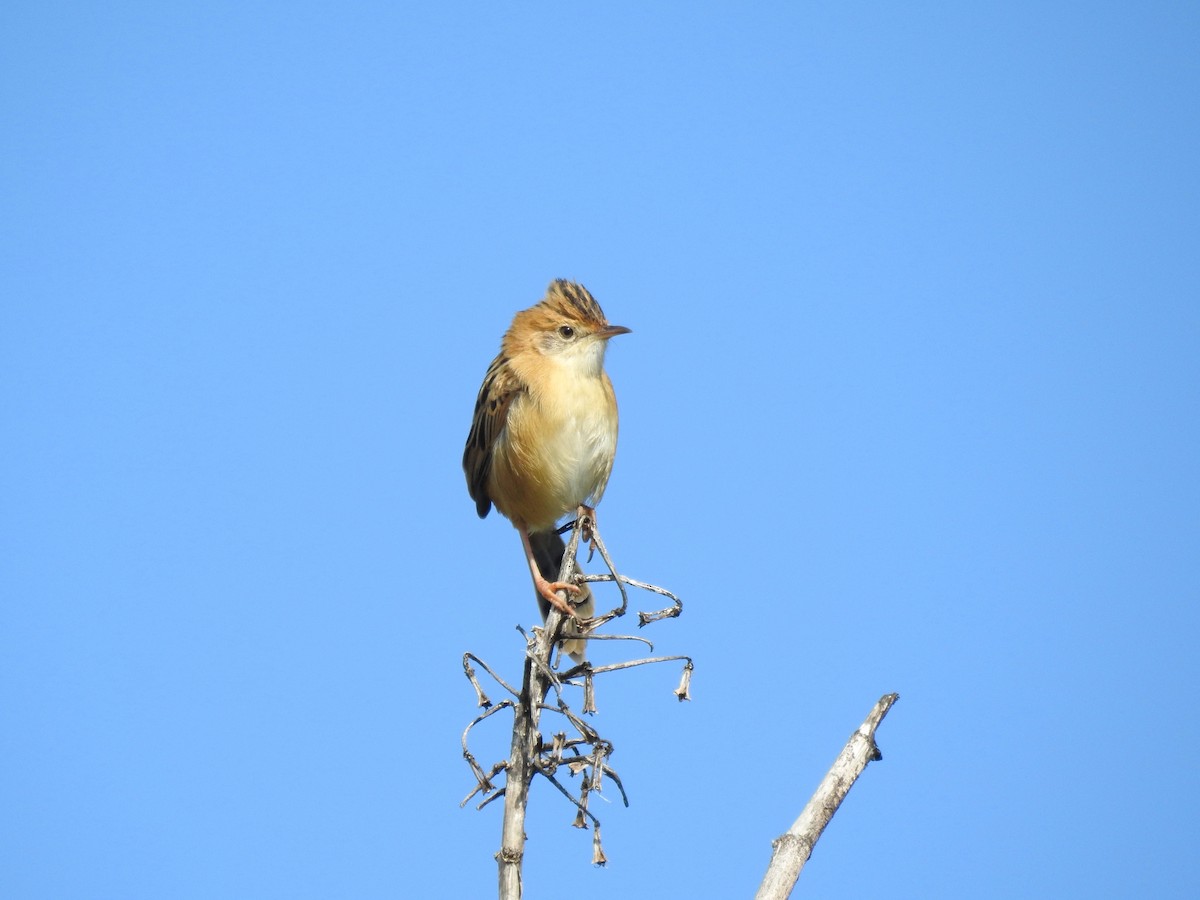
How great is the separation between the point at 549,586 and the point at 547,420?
1.28 m

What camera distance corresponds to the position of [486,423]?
7.07 m

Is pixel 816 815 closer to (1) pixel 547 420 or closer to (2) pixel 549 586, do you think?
(2) pixel 549 586

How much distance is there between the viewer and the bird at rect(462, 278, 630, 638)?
666cm

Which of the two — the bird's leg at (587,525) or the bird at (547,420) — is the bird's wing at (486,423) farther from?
the bird's leg at (587,525)

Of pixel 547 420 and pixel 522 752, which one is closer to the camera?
pixel 522 752

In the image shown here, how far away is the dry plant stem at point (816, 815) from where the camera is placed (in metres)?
3.62

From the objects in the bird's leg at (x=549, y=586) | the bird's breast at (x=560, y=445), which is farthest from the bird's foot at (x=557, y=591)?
the bird's breast at (x=560, y=445)

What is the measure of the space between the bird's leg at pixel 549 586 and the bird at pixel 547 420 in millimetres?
15

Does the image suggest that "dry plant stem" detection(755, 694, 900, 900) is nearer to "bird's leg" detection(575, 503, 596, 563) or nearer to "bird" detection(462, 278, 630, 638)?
"bird's leg" detection(575, 503, 596, 563)

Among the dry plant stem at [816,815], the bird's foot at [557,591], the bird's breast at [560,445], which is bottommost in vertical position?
the dry plant stem at [816,815]

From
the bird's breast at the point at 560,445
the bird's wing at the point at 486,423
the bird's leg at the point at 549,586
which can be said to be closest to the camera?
the bird's leg at the point at 549,586

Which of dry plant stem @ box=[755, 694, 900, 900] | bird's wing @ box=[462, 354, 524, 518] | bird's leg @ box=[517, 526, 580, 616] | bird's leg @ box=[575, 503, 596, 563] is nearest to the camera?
dry plant stem @ box=[755, 694, 900, 900]

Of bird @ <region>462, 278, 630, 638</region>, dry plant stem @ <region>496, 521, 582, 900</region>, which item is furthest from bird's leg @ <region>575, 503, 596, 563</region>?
dry plant stem @ <region>496, 521, 582, 900</region>

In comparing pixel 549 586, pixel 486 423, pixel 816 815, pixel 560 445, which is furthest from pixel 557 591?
pixel 816 815
